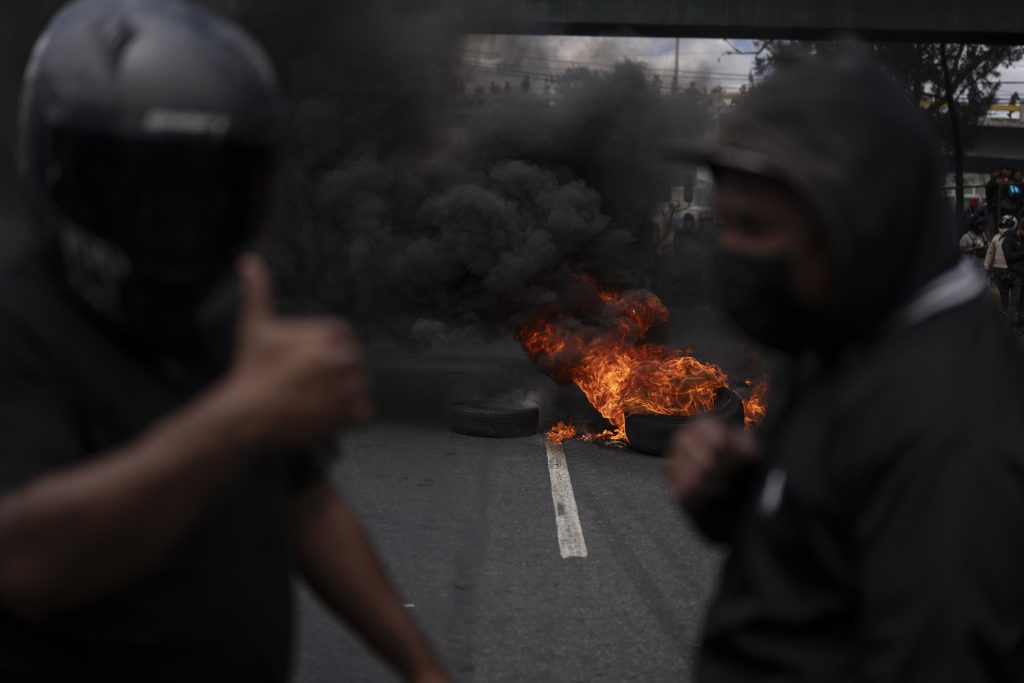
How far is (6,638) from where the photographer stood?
1.23 metres

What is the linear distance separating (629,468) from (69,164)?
6759mm

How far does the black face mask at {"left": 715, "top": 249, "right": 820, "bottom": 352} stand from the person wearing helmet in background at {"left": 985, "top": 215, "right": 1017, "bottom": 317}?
1756 centimetres

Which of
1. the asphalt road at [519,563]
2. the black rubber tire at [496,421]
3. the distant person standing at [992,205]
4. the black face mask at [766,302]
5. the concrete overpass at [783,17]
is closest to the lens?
the black face mask at [766,302]

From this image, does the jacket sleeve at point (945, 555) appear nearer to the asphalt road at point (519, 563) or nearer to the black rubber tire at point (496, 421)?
the asphalt road at point (519, 563)

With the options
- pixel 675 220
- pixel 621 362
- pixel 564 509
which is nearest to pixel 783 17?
pixel 675 220

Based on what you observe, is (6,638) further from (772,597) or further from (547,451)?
(547,451)

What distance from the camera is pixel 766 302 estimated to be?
141 centimetres

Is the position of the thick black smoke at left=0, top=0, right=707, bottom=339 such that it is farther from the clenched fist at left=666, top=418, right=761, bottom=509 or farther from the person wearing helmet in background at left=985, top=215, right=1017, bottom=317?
the clenched fist at left=666, top=418, right=761, bottom=509

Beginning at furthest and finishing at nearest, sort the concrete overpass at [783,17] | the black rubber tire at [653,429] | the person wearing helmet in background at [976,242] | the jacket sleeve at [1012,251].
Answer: the person wearing helmet in background at [976,242] < the concrete overpass at [783,17] < the jacket sleeve at [1012,251] < the black rubber tire at [653,429]

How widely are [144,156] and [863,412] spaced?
2.90 ft

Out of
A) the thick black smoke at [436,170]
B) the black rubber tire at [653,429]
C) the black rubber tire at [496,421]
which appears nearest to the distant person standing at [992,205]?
the thick black smoke at [436,170]

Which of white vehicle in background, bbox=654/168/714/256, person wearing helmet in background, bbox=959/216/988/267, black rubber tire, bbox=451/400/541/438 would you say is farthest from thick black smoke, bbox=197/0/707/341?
person wearing helmet in background, bbox=959/216/988/267

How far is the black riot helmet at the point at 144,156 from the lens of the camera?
1198 mm

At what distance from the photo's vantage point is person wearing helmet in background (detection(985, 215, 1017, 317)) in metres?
17.4
